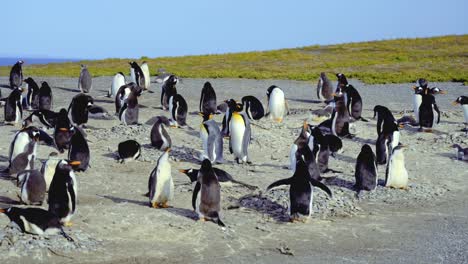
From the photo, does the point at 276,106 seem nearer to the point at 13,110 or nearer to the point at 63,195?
the point at 13,110

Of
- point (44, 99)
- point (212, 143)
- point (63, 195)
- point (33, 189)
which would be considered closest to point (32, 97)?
point (44, 99)

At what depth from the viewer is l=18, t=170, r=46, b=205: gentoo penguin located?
830 cm

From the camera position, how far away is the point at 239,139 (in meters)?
12.0

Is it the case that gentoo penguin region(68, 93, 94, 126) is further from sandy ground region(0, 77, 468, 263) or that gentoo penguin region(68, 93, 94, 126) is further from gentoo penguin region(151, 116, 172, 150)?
gentoo penguin region(151, 116, 172, 150)

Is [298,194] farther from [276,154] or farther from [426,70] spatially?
[426,70]

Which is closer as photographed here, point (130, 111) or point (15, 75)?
point (130, 111)

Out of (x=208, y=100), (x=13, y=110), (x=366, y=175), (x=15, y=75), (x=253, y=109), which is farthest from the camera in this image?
(x=15, y=75)

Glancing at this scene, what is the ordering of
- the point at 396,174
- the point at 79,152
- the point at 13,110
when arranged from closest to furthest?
the point at 396,174
the point at 79,152
the point at 13,110

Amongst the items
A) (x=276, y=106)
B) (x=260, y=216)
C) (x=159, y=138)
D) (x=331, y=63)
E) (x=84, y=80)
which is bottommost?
(x=260, y=216)

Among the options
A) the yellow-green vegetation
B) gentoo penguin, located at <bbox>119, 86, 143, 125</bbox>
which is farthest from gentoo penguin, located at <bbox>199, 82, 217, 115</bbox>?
the yellow-green vegetation

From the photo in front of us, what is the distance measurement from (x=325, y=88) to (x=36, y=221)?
13458 mm

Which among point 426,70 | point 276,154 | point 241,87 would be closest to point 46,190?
point 276,154

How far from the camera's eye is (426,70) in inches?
1209

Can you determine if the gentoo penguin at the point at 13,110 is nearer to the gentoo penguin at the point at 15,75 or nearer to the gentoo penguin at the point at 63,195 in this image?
the gentoo penguin at the point at 63,195
